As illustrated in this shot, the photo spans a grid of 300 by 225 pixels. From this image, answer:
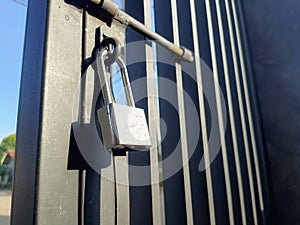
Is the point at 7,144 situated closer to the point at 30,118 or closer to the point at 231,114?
the point at 30,118

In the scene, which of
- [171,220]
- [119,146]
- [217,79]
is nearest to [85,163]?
[119,146]

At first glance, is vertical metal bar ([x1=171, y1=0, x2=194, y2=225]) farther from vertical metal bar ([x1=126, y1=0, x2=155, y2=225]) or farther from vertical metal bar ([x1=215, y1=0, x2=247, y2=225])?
vertical metal bar ([x1=215, y1=0, x2=247, y2=225])

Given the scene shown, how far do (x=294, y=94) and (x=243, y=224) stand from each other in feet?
2.81

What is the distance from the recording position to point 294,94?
1416 mm

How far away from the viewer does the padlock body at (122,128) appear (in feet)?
1.13

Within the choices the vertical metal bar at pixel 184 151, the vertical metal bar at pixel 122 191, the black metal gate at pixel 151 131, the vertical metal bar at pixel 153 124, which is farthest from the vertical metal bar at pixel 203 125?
the vertical metal bar at pixel 122 191

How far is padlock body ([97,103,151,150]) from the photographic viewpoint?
0.34 meters

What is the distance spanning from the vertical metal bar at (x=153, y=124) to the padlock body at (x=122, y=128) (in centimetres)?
21

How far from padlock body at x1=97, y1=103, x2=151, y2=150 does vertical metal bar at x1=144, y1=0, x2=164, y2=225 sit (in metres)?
0.21

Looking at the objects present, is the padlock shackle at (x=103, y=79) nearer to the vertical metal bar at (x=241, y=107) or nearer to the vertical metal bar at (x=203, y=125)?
the vertical metal bar at (x=203, y=125)

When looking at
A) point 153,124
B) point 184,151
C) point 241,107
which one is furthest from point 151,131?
point 241,107

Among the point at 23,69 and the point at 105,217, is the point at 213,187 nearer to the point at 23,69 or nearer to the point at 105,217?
the point at 105,217

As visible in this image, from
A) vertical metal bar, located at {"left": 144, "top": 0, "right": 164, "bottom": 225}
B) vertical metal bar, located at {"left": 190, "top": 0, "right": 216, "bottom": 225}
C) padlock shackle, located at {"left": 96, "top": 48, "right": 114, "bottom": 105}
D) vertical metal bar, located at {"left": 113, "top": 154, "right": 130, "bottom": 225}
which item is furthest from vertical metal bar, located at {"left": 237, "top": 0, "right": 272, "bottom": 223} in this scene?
padlock shackle, located at {"left": 96, "top": 48, "right": 114, "bottom": 105}

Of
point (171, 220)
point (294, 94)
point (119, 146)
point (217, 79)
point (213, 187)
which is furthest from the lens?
point (294, 94)
